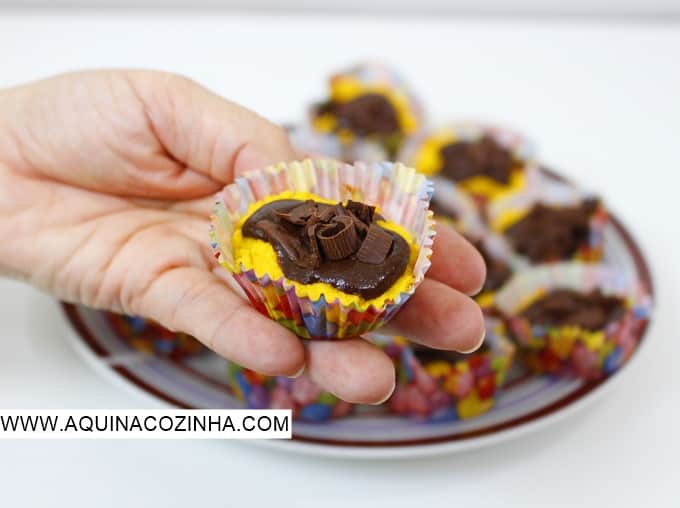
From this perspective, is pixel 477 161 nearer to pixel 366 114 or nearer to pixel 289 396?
pixel 366 114

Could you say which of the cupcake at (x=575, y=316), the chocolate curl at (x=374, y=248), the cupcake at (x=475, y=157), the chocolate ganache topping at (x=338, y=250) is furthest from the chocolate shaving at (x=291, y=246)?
the cupcake at (x=475, y=157)

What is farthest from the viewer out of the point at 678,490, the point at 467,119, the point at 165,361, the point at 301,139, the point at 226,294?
the point at 467,119

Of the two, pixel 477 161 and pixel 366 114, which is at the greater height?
pixel 366 114

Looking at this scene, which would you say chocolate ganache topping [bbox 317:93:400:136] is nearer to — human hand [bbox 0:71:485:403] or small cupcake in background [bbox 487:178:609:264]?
small cupcake in background [bbox 487:178:609:264]

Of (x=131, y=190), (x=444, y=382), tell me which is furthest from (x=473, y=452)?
(x=131, y=190)

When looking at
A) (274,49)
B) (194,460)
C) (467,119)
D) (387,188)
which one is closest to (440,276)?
(387,188)

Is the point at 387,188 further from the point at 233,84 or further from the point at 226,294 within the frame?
the point at 233,84
